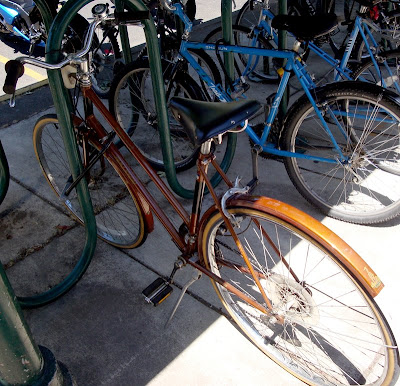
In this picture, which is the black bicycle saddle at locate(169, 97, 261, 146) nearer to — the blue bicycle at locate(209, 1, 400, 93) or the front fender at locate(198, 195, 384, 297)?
the front fender at locate(198, 195, 384, 297)

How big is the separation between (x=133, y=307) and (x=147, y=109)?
1.75 metres

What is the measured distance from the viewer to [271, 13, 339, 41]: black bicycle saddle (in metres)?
2.78

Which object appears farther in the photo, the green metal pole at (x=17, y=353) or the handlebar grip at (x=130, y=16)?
the handlebar grip at (x=130, y=16)

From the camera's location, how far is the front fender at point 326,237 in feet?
5.82

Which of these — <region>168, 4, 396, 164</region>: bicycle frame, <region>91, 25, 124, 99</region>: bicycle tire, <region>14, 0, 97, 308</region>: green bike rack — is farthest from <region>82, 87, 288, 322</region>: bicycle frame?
<region>91, 25, 124, 99</region>: bicycle tire

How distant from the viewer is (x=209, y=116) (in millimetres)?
1894

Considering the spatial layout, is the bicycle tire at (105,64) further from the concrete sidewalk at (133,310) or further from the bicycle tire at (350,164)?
the bicycle tire at (350,164)

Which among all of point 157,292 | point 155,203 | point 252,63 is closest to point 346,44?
point 252,63

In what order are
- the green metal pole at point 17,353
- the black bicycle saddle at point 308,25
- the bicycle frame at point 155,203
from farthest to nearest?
the black bicycle saddle at point 308,25 → the bicycle frame at point 155,203 → the green metal pole at point 17,353

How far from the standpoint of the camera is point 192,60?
10.9ft

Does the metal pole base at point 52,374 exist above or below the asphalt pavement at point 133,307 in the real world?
above

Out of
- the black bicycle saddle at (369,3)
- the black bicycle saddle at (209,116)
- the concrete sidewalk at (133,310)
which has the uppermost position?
the black bicycle saddle at (369,3)

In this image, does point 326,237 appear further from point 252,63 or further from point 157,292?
point 252,63

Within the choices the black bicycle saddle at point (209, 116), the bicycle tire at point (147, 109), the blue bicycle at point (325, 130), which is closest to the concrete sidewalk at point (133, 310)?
the blue bicycle at point (325, 130)
